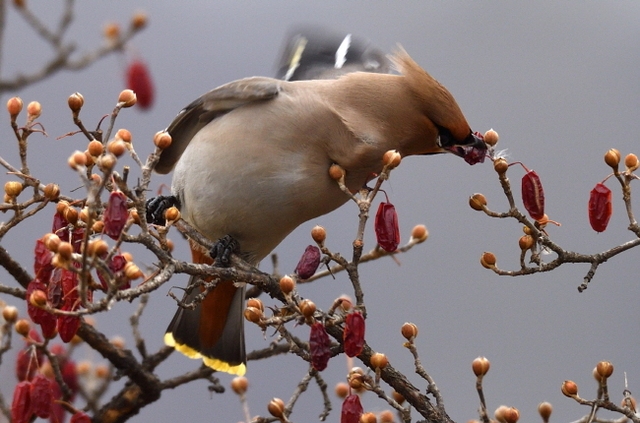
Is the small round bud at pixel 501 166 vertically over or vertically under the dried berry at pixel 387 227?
over

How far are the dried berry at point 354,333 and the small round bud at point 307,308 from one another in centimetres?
8

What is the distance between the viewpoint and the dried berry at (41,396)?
249 cm

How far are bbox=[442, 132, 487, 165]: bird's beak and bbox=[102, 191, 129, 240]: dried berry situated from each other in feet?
4.01

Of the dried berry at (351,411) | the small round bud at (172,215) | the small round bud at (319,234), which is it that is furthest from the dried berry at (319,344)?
the small round bud at (172,215)

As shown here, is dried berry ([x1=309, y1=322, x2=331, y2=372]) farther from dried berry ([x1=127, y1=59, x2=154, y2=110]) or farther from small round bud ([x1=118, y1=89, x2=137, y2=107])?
dried berry ([x1=127, y1=59, x2=154, y2=110])

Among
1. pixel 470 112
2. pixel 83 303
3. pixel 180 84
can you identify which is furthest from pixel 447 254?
pixel 83 303

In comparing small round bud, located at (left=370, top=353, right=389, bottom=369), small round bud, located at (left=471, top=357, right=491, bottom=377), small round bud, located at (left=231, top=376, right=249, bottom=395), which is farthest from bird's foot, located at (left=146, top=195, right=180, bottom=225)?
small round bud, located at (left=471, top=357, right=491, bottom=377)

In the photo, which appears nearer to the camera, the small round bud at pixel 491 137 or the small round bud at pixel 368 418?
the small round bud at pixel 368 418

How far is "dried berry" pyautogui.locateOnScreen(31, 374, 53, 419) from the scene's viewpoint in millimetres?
2492

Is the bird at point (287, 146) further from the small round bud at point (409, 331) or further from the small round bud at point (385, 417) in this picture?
the small round bud at point (409, 331)

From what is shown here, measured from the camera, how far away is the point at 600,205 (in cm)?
259

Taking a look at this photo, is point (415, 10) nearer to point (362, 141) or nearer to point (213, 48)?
point (213, 48)

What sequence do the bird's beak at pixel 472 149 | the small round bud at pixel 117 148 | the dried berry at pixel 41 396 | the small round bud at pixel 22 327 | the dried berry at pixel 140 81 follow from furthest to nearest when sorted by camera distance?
the dried berry at pixel 140 81, the bird's beak at pixel 472 149, the small round bud at pixel 22 327, the dried berry at pixel 41 396, the small round bud at pixel 117 148

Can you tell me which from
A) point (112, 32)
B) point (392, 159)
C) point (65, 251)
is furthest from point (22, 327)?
point (112, 32)
